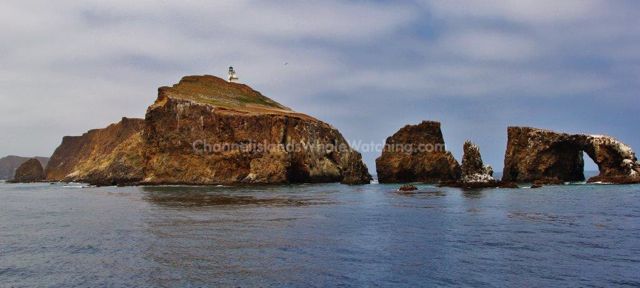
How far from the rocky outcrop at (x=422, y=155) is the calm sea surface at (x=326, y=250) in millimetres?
60345

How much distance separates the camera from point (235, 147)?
10112 centimetres

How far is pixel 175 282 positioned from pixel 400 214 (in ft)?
71.3

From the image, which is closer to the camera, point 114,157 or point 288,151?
point 288,151

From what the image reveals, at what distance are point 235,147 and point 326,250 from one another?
82920mm

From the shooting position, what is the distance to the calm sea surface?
49.9ft

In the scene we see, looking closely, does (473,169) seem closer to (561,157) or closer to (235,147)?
(561,157)

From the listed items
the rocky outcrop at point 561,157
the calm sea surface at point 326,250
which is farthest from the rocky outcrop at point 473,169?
the calm sea surface at point 326,250

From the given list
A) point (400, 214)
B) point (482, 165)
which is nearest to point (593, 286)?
point (400, 214)

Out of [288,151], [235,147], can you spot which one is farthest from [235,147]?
[288,151]

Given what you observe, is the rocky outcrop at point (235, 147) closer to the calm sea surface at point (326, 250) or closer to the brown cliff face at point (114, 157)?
the brown cliff face at point (114, 157)

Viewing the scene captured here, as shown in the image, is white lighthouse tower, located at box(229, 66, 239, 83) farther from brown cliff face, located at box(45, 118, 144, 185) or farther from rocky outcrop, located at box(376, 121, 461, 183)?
rocky outcrop, located at box(376, 121, 461, 183)

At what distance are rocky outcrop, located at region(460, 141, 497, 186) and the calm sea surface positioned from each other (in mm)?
37393

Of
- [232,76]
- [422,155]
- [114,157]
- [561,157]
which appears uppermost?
[232,76]

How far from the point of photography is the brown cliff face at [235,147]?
9875 cm
